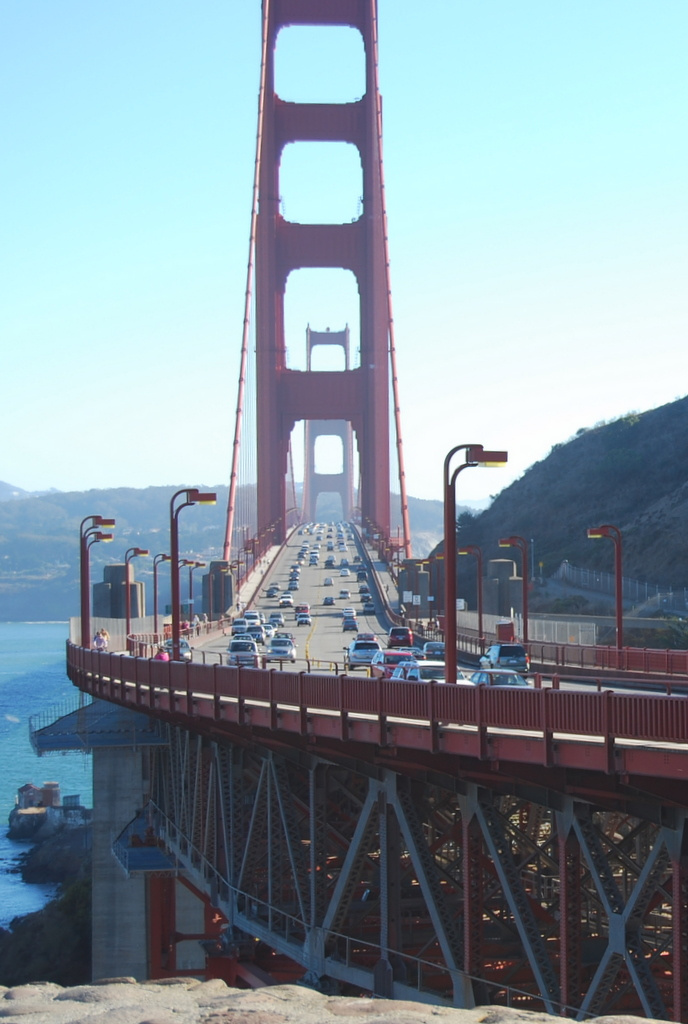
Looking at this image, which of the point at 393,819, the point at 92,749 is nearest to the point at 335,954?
the point at 393,819

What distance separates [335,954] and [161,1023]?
41.4 ft

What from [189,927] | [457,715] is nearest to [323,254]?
[189,927]

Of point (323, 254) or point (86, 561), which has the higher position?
point (323, 254)

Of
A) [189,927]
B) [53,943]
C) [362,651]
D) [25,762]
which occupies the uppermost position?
[362,651]

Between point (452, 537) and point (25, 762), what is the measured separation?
316 ft

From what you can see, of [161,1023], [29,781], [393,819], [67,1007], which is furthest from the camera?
[29,781]

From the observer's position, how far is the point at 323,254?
120750 mm

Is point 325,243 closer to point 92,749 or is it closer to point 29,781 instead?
point 29,781

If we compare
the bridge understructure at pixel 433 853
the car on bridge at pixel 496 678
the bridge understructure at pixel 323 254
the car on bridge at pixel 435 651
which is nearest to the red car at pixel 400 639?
the car on bridge at pixel 435 651

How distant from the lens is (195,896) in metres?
36.5

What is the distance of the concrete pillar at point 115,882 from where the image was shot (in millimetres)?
38438

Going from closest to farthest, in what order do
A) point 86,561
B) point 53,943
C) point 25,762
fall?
point 86,561 → point 53,943 → point 25,762

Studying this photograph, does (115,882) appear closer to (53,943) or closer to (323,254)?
(53,943)

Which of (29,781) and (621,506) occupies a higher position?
(621,506)
